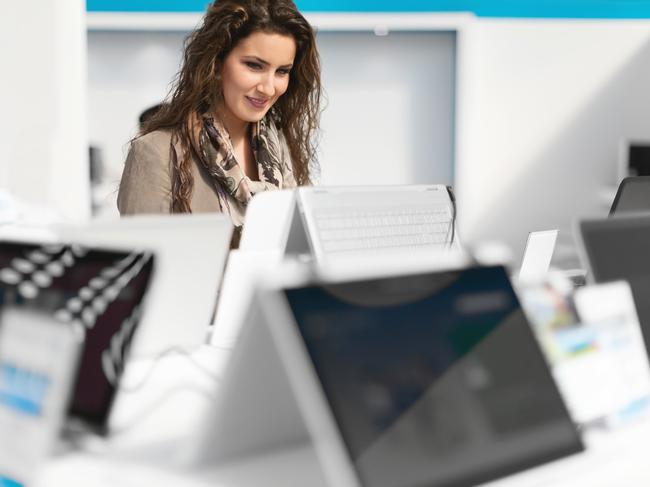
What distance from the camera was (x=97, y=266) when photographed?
3.40ft

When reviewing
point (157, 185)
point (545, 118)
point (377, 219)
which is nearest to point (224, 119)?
point (157, 185)

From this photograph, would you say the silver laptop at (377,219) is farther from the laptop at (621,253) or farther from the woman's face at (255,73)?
the woman's face at (255,73)

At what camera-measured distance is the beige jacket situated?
7.53 ft

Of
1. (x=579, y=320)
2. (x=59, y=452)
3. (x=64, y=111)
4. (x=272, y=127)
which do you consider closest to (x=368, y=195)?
(x=579, y=320)

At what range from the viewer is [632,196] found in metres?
2.14

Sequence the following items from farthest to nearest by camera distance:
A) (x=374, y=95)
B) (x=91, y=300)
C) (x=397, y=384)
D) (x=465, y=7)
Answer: (x=374, y=95), (x=465, y=7), (x=91, y=300), (x=397, y=384)

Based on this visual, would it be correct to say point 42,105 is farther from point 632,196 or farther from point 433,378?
point 433,378

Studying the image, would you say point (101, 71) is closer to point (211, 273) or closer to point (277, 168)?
point (277, 168)

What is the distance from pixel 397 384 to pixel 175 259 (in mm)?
447

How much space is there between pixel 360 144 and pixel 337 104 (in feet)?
1.13

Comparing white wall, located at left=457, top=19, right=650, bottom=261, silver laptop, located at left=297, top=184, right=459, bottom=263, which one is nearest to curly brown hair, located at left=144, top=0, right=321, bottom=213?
silver laptop, located at left=297, top=184, right=459, bottom=263

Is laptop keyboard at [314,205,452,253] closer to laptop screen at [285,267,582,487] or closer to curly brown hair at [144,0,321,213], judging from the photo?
laptop screen at [285,267,582,487]

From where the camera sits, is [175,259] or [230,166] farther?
[230,166]

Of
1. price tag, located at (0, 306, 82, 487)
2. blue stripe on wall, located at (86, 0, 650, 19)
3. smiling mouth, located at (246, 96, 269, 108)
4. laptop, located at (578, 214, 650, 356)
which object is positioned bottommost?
price tag, located at (0, 306, 82, 487)
